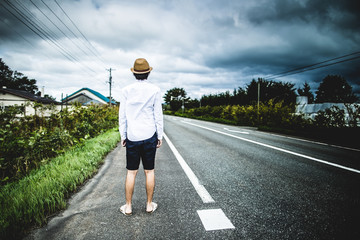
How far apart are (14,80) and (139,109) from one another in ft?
254

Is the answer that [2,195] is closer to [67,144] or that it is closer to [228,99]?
[67,144]

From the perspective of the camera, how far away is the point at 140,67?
2.23 metres

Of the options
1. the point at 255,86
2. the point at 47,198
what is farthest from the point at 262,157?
the point at 255,86

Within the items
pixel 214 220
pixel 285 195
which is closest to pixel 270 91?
pixel 285 195

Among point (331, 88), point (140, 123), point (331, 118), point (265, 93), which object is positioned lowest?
point (331, 118)

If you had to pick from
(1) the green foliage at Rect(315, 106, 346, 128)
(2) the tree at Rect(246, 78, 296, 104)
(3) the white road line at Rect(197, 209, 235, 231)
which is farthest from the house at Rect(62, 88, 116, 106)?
(3) the white road line at Rect(197, 209, 235, 231)

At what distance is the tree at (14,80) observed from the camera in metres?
51.2

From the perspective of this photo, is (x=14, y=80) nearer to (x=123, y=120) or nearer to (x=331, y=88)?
(x=123, y=120)

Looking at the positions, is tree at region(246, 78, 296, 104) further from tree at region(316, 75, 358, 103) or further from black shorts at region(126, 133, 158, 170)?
tree at region(316, 75, 358, 103)

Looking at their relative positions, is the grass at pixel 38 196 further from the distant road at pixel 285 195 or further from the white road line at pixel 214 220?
the distant road at pixel 285 195

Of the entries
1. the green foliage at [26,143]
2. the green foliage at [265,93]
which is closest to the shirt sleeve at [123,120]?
the green foliage at [26,143]

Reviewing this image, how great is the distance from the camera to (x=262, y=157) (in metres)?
5.17

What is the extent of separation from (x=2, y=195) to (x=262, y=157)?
19.5 ft

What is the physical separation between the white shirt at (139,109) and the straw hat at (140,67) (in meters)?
0.14
